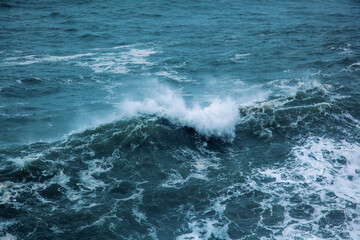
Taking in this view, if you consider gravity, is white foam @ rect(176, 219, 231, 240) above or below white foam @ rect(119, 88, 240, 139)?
below

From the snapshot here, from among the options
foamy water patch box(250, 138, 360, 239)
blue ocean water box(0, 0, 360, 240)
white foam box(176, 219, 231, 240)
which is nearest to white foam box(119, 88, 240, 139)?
blue ocean water box(0, 0, 360, 240)

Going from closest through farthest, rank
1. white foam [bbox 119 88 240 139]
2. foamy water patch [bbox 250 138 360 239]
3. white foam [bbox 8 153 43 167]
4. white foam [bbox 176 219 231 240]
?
white foam [bbox 176 219 231 240] < foamy water patch [bbox 250 138 360 239] < white foam [bbox 8 153 43 167] < white foam [bbox 119 88 240 139]

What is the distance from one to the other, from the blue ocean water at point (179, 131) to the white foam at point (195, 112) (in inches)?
3.4

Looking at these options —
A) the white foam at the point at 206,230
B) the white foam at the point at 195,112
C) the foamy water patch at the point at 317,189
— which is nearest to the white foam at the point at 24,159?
the white foam at the point at 195,112

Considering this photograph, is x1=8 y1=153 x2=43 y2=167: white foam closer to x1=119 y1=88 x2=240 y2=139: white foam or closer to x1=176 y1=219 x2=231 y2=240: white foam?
x1=119 y1=88 x2=240 y2=139: white foam

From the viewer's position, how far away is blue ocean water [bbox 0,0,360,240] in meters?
15.1

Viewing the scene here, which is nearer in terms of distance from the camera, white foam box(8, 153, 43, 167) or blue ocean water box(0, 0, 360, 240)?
blue ocean water box(0, 0, 360, 240)

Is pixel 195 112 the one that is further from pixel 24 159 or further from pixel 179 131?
pixel 24 159

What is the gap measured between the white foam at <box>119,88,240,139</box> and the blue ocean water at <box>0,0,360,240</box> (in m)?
0.09

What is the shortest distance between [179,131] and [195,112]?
71.1 inches

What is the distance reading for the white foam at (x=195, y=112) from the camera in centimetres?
2136

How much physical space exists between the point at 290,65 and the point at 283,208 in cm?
1717

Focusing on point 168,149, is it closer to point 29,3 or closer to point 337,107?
point 337,107

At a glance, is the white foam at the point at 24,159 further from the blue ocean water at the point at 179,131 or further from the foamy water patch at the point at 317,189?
the foamy water patch at the point at 317,189
